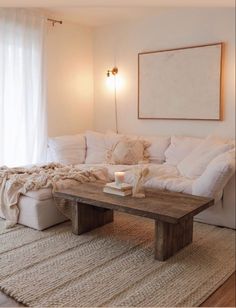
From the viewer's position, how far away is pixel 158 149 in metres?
4.05

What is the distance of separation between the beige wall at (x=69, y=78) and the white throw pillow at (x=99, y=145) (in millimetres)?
550

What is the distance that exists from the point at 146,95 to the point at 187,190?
1.80m

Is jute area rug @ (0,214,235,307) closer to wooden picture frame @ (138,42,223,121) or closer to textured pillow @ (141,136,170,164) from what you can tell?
textured pillow @ (141,136,170,164)

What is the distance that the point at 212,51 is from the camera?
3.77 metres

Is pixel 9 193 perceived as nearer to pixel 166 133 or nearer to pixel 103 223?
pixel 103 223

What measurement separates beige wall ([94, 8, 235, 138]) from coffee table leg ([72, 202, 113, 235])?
1.69 metres

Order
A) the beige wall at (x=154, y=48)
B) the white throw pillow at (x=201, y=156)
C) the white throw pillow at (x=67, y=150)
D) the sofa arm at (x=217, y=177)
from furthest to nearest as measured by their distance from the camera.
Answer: the white throw pillow at (x=67, y=150) → the beige wall at (x=154, y=48) → the white throw pillow at (x=201, y=156) → the sofa arm at (x=217, y=177)

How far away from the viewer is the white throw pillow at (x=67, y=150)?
416 cm

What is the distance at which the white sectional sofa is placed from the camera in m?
2.90

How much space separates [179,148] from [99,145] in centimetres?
107

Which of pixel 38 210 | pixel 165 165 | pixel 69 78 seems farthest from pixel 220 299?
pixel 69 78

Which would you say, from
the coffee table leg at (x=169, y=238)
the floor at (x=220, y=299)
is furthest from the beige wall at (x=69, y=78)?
the floor at (x=220, y=299)

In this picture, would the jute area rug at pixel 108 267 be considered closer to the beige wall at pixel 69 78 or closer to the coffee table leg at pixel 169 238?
the coffee table leg at pixel 169 238

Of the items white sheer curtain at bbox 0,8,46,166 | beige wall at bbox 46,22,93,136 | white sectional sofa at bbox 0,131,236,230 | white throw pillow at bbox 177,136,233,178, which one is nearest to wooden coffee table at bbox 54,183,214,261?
white sectional sofa at bbox 0,131,236,230
